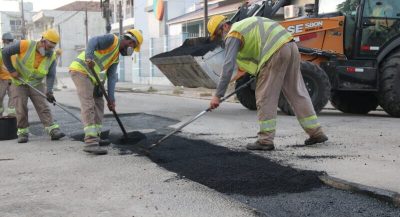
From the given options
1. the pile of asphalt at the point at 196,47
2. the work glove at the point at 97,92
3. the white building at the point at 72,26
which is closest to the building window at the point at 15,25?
the white building at the point at 72,26

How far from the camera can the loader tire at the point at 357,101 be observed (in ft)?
34.3

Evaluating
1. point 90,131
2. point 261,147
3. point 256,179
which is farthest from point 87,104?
point 256,179

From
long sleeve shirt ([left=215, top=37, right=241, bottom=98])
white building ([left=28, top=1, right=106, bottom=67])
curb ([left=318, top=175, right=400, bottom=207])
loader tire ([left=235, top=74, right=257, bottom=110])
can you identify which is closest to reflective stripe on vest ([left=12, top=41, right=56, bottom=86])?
long sleeve shirt ([left=215, top=37, right=241, bottom=98])

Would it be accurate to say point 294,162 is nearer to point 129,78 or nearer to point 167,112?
point 167,112

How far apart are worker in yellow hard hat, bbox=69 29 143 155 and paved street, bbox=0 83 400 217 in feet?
0.89

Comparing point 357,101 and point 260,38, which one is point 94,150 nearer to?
point 260,38

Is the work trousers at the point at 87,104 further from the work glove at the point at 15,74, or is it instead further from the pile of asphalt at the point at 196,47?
the pile of asphalt at the point at 196,47

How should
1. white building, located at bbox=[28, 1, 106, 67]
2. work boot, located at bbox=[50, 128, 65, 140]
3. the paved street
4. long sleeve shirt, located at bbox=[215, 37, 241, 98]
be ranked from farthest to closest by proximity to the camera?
1. white building, located at bbox=[28, 1, 106, 67]
2. work boot, located at bbox=[50, 128, 65, 140]
3. long sleeve shirt, located at bbox=[215, 37, 241, 98]
4. the paved street

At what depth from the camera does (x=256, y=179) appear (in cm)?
446

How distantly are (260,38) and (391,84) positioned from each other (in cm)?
417

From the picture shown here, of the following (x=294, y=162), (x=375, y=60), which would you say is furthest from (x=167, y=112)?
(x=294, y=162)

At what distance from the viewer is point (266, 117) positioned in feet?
19.3

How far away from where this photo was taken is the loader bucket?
30.4 ft

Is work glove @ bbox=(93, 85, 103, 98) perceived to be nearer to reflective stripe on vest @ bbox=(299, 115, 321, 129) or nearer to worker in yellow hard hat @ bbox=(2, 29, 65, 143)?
worker in yellow hard hat @ bbox=(2, 29, 65, 143)
